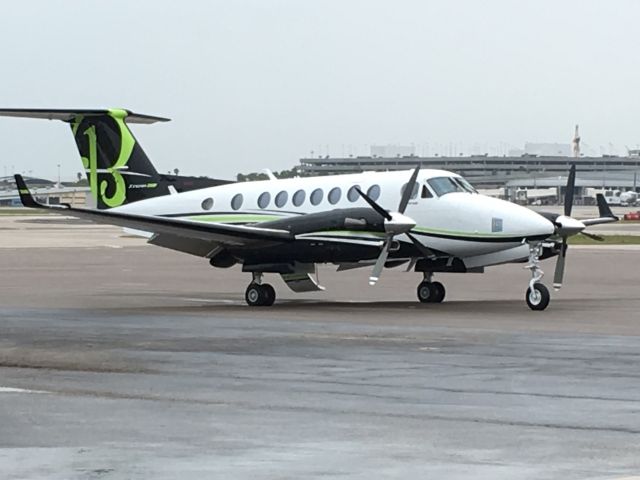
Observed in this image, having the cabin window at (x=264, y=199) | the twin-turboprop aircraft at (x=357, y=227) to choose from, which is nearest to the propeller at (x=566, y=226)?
the twin-turboprop aircraft at (x=357, y=227)

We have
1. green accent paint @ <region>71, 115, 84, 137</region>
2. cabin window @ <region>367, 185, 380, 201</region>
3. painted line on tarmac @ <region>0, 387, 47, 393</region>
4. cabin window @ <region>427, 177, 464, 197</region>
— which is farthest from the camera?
green accent paint @ <region>71, 115, 84, 137</region>

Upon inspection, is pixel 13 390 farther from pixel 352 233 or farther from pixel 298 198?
pixel 298 198

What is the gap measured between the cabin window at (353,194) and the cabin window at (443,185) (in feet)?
4.94

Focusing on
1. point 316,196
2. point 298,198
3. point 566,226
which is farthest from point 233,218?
point 566,226

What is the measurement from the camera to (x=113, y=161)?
30.7 m

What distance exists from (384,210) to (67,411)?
14394 mm

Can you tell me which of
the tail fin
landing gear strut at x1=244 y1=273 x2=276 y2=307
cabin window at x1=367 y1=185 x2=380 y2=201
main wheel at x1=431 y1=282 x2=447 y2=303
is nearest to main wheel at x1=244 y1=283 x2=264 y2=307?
landing gear strut at x1=244 y1=273 x2=276 y2=307

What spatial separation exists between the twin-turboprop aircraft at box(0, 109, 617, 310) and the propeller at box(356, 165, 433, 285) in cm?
2

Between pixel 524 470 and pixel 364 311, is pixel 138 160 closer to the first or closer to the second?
pixel 364 311

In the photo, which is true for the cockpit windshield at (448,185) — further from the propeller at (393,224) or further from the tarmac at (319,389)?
the tarmac at (319,389)

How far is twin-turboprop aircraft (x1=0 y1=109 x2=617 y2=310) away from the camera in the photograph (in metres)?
26.0

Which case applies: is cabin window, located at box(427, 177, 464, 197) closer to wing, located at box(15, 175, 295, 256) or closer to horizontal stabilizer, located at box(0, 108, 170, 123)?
wing, located at box(15, 175, 295, 256)

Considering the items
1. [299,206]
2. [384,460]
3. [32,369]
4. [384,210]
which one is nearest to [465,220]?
[384,210]

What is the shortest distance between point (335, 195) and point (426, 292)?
2958 mm
